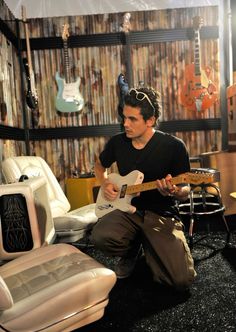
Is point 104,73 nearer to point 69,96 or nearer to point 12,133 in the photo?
point 69,96

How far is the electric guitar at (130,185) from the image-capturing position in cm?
228

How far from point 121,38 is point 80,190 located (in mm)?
2115

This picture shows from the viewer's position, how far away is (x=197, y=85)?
4707 mm

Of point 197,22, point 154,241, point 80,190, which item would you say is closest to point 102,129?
point 80,190

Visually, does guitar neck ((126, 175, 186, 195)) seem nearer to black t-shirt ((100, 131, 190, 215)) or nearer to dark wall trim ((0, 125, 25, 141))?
black t-shirt ((100, 131, 190, 215))

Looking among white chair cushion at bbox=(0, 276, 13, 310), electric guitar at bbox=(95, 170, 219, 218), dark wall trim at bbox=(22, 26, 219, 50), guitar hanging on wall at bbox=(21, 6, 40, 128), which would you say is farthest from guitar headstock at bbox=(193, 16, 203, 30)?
white chair cushion at bbox=(0, 276, 13, 310)

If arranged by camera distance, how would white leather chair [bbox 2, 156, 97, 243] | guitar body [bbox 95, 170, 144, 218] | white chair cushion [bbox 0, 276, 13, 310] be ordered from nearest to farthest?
1. white chair cushion [bbox 0, 276, 13, 310]
2. guitar body [bbox 95, 170, 144, 218]
3. white leather chair [bbox 2, 156, 97, 243]

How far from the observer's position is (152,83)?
16.2ft

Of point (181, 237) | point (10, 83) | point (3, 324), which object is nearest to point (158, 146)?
point (181, 237)

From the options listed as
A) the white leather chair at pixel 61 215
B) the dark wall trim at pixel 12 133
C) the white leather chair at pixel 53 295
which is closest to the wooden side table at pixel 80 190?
the white leather chair at pixel 61 215

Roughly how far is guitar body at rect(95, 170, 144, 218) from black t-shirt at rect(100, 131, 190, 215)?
0.07 m

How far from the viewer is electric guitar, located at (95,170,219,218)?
7.47 feet

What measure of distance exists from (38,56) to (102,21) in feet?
3.22

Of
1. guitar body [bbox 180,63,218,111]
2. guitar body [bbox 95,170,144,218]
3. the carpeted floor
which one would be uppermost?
guitar body [bbox 180,63,218,111]
